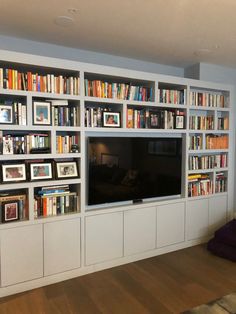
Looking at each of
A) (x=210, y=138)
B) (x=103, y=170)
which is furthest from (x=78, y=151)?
(x=210, y=138)

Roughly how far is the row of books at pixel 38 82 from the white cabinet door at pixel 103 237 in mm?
1405

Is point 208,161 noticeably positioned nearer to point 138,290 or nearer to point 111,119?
point 111,119

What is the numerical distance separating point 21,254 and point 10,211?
434mm

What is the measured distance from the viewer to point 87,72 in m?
2.87

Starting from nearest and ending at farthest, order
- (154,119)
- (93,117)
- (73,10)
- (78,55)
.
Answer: (73,10) → (93,117) → (78,55) → (154,119)

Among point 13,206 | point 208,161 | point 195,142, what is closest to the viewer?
point 13,206

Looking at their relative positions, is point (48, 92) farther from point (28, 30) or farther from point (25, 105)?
point (28, 30)

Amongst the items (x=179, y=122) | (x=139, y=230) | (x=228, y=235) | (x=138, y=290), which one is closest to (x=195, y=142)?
(x=179, y=122)

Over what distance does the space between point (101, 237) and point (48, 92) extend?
167 cm

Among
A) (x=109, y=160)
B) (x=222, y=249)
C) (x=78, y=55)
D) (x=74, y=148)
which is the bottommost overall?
(x=222, y=249)

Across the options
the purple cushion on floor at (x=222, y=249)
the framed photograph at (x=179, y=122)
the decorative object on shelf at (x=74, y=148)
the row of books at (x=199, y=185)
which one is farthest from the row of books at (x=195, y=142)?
the decorative object on shelf at (x=74, y=148)

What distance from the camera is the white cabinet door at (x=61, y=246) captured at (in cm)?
273

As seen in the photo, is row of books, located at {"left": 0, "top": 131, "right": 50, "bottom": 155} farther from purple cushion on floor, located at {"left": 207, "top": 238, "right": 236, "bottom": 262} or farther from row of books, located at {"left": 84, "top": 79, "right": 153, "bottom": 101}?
purple cushion on floor, located at {"left": 207, "top": 238, "right": 236, "bottom": 262}

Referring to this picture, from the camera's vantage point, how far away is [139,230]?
Result: 129 inches
